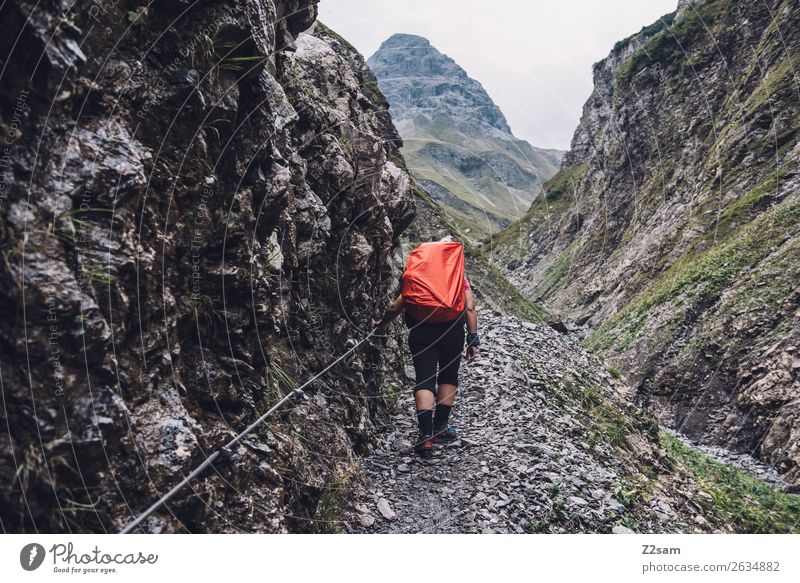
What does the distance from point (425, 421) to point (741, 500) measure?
7.96m

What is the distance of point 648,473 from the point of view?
31.0 feet

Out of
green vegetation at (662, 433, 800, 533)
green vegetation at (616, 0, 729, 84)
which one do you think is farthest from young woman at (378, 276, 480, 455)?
green vegetation at (616, 0, 729, 84)

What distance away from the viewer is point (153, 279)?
4176mm

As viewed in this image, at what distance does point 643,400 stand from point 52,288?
20.2 metres

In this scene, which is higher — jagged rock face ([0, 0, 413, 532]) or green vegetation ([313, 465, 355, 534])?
jagged rock face ([0, 0, 413, 532])

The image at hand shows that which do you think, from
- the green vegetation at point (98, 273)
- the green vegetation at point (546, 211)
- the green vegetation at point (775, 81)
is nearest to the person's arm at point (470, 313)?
the green vegetation at point (98, 273)

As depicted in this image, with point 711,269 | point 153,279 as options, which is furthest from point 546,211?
point 153,279

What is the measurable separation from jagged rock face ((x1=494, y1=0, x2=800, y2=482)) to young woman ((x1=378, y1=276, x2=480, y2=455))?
1001cm

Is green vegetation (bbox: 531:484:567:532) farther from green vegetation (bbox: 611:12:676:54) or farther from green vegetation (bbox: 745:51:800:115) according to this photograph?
green vegetation (bbox: 611:12:676:54)

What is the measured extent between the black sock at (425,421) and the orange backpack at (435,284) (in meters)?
1.44

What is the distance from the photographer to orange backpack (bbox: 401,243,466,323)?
7371 mm

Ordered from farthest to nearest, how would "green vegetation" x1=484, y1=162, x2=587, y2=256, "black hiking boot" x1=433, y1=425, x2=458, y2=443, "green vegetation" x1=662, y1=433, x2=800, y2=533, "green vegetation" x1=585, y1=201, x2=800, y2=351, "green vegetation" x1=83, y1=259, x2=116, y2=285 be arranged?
1. "green vegetation" x1=484, y1=162, x2=587, y2=256
2. "green vegetation" x1=585, y1=201, x2=800, y2=351
3. "green vegetation" x1=662, y1=433, x2=800, y2=533
4. "black hiking boot" x1=433, y1=425, x2=458, y2=443
5. "green vegetation" x1=83, y1=259, x2=116, y2=285

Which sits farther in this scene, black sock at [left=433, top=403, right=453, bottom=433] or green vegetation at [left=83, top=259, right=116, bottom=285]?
black sock at [left=433, top=403, right=453, bottom=433]

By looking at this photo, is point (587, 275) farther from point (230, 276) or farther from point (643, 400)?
point (230, 276)
